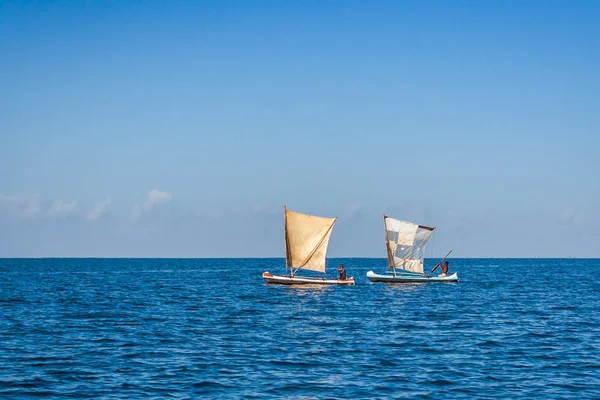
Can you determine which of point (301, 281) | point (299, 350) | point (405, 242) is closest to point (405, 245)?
point (405, 242)

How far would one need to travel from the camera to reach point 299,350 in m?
37.6

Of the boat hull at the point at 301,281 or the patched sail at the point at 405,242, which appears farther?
the patched sail at the point at 405,242

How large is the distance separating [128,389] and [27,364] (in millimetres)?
8035

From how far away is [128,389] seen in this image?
2798cm

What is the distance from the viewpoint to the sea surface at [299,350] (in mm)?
28562

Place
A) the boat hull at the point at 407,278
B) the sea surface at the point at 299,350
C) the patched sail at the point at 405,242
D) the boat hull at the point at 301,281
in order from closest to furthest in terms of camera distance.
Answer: the sea surface at the point at 299,350 < the boat hull at the point at 301,281 < the patched sail at the point at 405,242 < the boat hull at the point at 407,278

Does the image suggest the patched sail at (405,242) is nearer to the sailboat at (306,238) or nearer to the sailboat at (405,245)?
the sailboat at (405,245)

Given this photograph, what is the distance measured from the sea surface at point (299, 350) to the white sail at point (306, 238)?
16294 mm

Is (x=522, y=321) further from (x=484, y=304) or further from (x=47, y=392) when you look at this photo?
(x=47, y=392)

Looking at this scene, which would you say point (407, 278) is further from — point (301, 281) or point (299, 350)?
point (299, 350)

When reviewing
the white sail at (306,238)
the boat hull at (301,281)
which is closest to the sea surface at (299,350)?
the white sail at (306,238)

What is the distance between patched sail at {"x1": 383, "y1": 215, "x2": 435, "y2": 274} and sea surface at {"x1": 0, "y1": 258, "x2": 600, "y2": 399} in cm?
2667

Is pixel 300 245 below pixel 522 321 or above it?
above

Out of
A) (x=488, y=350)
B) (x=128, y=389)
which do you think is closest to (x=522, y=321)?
(x=488, y=350)
